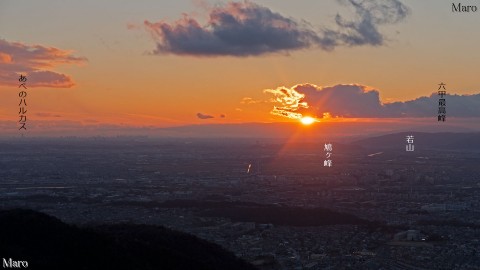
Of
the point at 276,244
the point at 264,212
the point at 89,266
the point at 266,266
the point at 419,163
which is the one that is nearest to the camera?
the point at 89,266

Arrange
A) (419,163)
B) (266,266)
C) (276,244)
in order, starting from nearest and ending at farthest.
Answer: (266,266)
(276,244)
(419,163)

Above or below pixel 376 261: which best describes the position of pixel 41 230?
above

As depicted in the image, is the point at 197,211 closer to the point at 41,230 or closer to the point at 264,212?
the point at 264,212

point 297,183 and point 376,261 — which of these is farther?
point 297,183

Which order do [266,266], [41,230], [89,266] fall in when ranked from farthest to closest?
[266,266] < [41,230] < [89,266]

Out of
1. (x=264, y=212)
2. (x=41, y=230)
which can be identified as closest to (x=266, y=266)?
(x=41, y=230)

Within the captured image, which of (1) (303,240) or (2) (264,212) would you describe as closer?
(1) (303,240)

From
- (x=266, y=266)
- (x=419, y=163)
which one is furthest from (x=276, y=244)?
(x=419, y=163)

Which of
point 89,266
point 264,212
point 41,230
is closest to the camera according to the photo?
point 89,266

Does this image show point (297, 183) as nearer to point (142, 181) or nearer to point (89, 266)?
point (142, 181)
